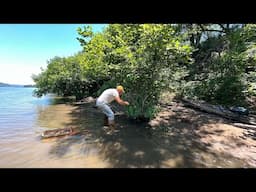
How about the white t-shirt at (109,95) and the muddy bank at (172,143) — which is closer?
the muddy bank at (172,143)

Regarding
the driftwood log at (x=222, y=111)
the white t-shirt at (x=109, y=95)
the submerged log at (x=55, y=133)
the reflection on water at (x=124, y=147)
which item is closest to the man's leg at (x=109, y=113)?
the white t-shirt at (x=109, y=95)

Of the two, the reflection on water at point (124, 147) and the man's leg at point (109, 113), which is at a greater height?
the man's leg at point (109, 113)

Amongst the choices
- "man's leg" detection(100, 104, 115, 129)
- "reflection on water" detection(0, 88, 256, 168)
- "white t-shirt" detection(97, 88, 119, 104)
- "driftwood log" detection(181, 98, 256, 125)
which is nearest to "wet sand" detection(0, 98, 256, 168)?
"reflection on water" detection(0, 88, 256, 168)

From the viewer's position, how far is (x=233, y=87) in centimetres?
805

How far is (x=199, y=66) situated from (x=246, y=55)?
3.23 metres

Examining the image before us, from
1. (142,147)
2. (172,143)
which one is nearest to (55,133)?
(142,147)

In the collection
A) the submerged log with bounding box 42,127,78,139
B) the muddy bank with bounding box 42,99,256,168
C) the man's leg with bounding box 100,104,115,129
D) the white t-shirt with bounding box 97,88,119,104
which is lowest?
the muddy bank with bounding box 42,99,256,168

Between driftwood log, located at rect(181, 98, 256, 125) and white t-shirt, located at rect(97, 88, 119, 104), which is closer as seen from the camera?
white t-shirt, located at rect(97, 88, 119, 104)

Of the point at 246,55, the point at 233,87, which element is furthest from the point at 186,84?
the point at 246,55

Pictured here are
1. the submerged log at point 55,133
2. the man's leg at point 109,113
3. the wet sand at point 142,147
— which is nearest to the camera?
the wet sand at point 142,147

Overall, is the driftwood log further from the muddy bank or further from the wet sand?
the wet sand

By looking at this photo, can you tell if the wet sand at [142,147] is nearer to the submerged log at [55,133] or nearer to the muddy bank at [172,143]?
the muddy bank at [172,143]

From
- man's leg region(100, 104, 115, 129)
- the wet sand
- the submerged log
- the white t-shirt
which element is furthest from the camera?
man's leg region(100, 104, 115, 129)

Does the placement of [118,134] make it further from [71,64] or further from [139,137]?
[71,64]
